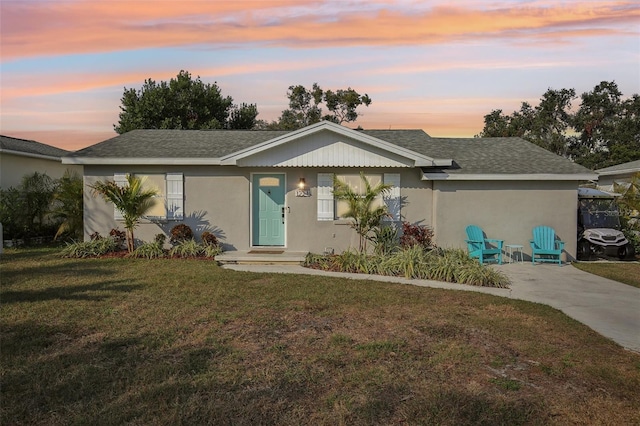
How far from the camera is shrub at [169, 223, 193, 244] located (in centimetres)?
1377

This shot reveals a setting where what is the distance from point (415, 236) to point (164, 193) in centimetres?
744

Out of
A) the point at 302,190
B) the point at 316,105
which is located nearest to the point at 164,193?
the point at 302,190

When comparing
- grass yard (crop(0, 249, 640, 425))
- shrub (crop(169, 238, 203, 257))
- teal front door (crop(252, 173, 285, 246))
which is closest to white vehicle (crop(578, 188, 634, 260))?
grass yard (crop(0, 249, 640, 425))

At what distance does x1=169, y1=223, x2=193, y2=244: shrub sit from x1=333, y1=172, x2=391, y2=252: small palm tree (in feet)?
14.5

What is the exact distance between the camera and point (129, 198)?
1309cm

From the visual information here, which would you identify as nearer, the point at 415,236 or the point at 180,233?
the point at 415,236

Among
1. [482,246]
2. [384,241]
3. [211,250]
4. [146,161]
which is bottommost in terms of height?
[211,250]

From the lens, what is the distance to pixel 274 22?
11.4 metres

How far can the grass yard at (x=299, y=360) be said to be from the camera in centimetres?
418

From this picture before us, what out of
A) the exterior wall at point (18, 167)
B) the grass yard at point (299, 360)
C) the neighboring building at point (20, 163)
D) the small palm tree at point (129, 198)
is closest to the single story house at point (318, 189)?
the small palm tree at point (129, 198)

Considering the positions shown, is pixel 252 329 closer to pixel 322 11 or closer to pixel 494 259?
pixel 322 11

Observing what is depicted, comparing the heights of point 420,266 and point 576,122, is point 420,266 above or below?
below

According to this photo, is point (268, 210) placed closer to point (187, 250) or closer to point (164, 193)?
point (187, 250)

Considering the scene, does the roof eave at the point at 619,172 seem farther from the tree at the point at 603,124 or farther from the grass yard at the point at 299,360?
the tree at the point at 603,124
